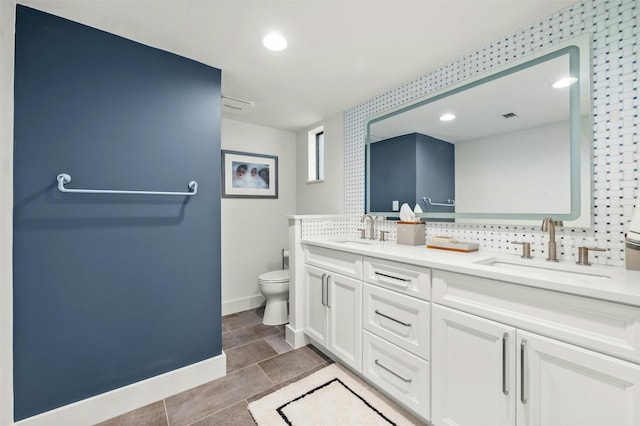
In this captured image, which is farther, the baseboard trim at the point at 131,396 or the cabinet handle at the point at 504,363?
the baseboard trim at the point at 131,396

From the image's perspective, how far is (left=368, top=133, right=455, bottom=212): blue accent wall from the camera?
75.7 inches

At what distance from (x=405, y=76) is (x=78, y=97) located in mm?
2080

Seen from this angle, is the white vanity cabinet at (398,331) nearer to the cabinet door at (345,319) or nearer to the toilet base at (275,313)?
the cabinet door at (345,319)

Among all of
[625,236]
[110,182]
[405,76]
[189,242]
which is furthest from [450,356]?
[110,182]

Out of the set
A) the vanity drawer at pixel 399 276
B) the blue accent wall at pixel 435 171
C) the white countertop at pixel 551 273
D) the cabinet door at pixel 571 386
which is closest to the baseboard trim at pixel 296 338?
the vanity drawer at pixel 399 276

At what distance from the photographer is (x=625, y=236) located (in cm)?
119

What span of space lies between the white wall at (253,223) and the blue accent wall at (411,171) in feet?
4.28

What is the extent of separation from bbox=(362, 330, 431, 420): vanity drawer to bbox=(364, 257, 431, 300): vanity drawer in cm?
33

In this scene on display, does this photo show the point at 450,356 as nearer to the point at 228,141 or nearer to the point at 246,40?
the point at 246,40

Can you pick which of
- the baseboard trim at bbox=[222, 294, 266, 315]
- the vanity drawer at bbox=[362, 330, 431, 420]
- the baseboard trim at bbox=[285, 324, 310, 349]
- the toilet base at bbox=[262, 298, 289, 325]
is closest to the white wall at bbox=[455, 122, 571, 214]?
the vanity drawer at bbox=[362, 330, 431, 420]

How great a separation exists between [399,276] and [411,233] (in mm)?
555

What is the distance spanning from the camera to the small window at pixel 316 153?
3.25 meters

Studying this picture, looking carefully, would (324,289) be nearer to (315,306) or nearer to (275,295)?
(315,306)

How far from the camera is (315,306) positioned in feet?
7.03
